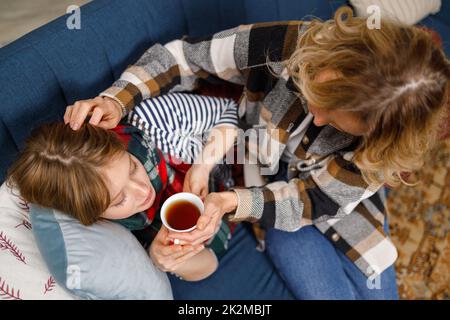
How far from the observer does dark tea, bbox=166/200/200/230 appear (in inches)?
A: 37.3

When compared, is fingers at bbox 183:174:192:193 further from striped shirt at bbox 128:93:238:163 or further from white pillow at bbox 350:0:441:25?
white pillow at bbox 350:0:441:25

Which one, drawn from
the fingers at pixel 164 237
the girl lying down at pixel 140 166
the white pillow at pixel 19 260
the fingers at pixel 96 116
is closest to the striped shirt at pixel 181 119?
the girl lying down at pixel 140 166

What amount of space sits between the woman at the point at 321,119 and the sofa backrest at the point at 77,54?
0.10 meters

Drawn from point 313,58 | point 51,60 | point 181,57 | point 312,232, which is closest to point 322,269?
point 312,232

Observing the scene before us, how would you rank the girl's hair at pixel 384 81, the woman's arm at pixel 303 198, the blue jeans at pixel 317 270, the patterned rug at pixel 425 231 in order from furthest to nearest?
the patterned rug at pixel 425 231, the blue jeans at pixel 317 270, the woman's arm at pixel 303 198, the girl's hair at pixel 384 81

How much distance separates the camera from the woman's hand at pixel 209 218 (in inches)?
35.8

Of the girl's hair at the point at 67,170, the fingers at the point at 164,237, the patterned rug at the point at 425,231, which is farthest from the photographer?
the patterned rug at the point at 425,231

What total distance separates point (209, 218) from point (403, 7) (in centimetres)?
147

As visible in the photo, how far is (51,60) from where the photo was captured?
105 centimetres

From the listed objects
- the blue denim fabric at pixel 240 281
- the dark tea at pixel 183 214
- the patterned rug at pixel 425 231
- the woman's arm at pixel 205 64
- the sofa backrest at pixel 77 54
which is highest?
the sofa backrest at pixel 77 54

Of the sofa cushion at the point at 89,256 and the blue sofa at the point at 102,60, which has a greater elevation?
the blue sofa at the point at 102,60

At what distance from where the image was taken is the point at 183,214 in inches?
38.1

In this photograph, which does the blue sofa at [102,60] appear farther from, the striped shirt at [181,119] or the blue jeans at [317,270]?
the striped shirt at [181,119]

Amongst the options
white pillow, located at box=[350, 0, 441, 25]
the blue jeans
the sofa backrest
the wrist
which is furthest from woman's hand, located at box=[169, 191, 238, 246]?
white pillow, located at box=[350, 0, 441, 25]
